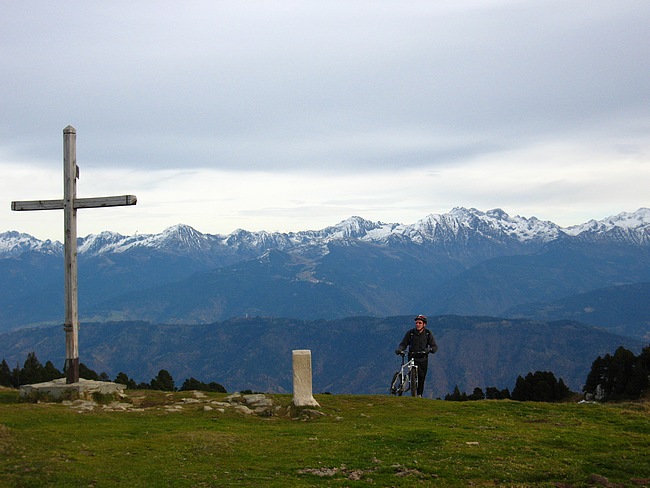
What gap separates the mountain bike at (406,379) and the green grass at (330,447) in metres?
3.22

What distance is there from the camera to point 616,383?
206 ft

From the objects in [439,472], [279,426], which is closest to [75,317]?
[279,426]

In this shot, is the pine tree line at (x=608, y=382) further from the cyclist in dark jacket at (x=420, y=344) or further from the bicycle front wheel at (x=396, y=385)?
the cyclist in dark jacket at (x=420, y=344)

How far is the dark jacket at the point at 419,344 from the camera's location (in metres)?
31.3

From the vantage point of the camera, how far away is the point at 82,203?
30.7m

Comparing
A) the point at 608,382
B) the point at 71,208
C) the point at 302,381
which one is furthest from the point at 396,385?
the point at 608,382

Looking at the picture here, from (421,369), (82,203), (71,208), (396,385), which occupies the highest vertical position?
(82,203)

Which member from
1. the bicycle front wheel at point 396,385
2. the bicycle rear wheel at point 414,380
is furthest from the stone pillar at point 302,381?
the bicycle front wheel at point 396,385

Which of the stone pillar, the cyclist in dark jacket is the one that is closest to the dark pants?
the cyclist in dark jacket

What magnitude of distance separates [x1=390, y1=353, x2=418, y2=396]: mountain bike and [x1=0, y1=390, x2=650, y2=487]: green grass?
3.22 meters

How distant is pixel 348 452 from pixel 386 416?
280 inches

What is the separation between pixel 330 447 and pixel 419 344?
1179 centimetres

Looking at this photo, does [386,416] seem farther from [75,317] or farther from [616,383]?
[616,383]

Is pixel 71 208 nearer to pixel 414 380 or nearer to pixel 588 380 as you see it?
pixel 414 380
